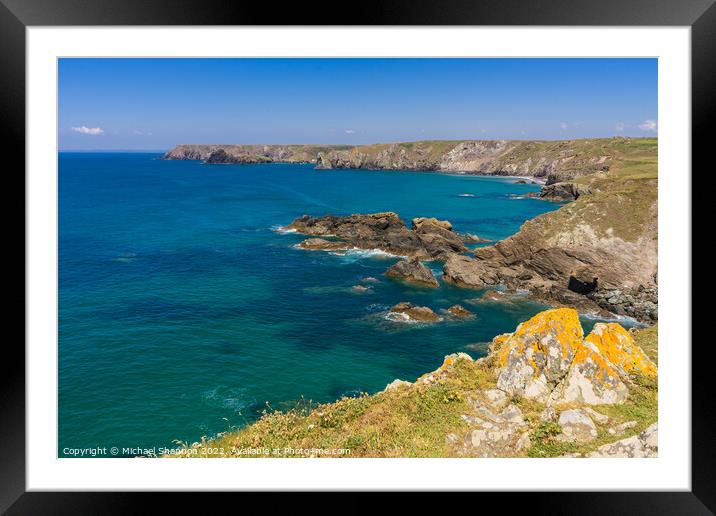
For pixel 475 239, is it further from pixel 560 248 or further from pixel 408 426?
pixel 408 426

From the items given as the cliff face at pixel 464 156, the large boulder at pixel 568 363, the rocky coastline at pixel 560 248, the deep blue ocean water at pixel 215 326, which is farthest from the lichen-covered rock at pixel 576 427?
the cliff face at pixel 464 156

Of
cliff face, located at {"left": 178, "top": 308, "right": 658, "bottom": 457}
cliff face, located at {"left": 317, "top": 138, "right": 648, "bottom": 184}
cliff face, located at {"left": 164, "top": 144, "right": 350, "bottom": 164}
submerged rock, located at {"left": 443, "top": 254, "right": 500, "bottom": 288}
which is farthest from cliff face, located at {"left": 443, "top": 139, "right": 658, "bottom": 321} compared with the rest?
cliff face, located at {"left": 164, "top": 144, "right": 350, "bottom": 164}

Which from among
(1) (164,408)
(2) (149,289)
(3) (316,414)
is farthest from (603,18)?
(2) (149,289)

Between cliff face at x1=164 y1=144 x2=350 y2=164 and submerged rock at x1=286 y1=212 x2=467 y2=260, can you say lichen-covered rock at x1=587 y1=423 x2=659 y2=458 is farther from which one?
cliff face at x1=164 y1=144 x2=350 y2=164

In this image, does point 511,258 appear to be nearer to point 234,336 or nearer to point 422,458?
point 234,336

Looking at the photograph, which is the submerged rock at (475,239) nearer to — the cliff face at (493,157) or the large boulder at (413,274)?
the large boulder at (413,274)
